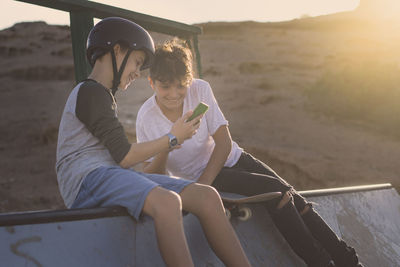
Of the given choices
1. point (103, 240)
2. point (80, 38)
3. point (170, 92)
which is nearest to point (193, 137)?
point (170, 92)

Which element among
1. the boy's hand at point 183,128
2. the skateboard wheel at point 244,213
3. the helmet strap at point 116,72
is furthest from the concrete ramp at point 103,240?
the helmet strap at point 116,72

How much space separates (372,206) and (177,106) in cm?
226

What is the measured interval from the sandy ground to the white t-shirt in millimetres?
9279

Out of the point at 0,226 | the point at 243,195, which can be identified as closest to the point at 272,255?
the point at 243,195

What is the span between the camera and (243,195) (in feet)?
8.22

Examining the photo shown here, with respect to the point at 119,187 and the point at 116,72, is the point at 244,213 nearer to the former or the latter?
the point at 119,187

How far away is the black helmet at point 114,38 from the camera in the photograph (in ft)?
6.89

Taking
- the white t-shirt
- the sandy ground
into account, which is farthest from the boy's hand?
the sandy ground

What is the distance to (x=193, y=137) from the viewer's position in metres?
2.56

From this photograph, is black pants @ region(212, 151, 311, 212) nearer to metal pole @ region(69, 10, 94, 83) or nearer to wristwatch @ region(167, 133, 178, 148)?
wristwatch @ region(167, 133, 178, 148)

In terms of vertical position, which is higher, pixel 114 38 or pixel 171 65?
pixel 114 38

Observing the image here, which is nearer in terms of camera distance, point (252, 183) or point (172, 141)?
point (172, 141)

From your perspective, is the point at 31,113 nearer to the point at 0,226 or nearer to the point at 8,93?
the point at 8,93

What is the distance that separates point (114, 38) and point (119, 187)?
0.82 m
